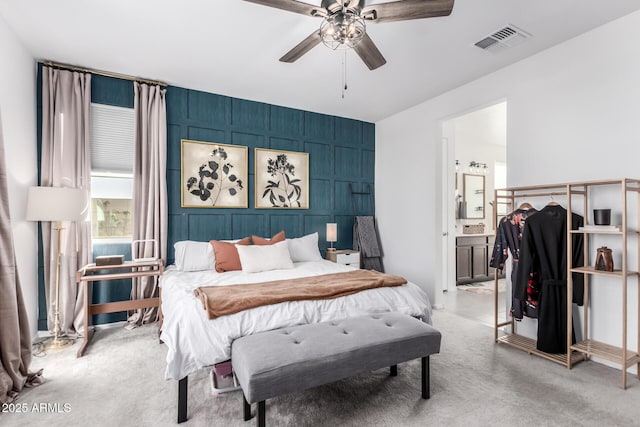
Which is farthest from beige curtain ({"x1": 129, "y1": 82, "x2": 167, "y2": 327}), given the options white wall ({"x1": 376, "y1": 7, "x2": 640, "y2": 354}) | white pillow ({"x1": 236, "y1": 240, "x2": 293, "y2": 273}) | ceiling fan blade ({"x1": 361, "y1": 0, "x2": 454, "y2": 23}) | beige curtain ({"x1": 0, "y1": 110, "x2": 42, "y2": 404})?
white wall ({"x1": 376, "y1": 7, "x2": 640, "y2": 354})

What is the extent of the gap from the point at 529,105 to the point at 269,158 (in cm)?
318

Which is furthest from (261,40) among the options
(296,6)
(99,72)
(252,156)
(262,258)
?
(262,258)

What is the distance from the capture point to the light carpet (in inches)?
77.0

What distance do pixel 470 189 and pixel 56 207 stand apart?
251 inches

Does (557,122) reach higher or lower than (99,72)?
lower

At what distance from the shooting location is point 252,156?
4.48 meters

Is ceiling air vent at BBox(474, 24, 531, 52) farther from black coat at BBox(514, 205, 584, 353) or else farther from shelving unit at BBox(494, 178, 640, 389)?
black coat at BBox(514, 205, 584, 353)

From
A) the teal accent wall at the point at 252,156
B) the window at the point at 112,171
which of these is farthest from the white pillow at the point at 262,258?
the window at the point at 112,171

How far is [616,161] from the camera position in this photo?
104 inches

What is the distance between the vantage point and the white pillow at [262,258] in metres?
3.43

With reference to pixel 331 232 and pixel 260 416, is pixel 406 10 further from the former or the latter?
pixel 331 232

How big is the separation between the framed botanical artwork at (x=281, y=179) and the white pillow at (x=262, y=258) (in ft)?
3.41

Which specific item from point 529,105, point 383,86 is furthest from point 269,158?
point 529,105

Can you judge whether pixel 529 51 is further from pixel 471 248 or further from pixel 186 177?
pixel 186 177
